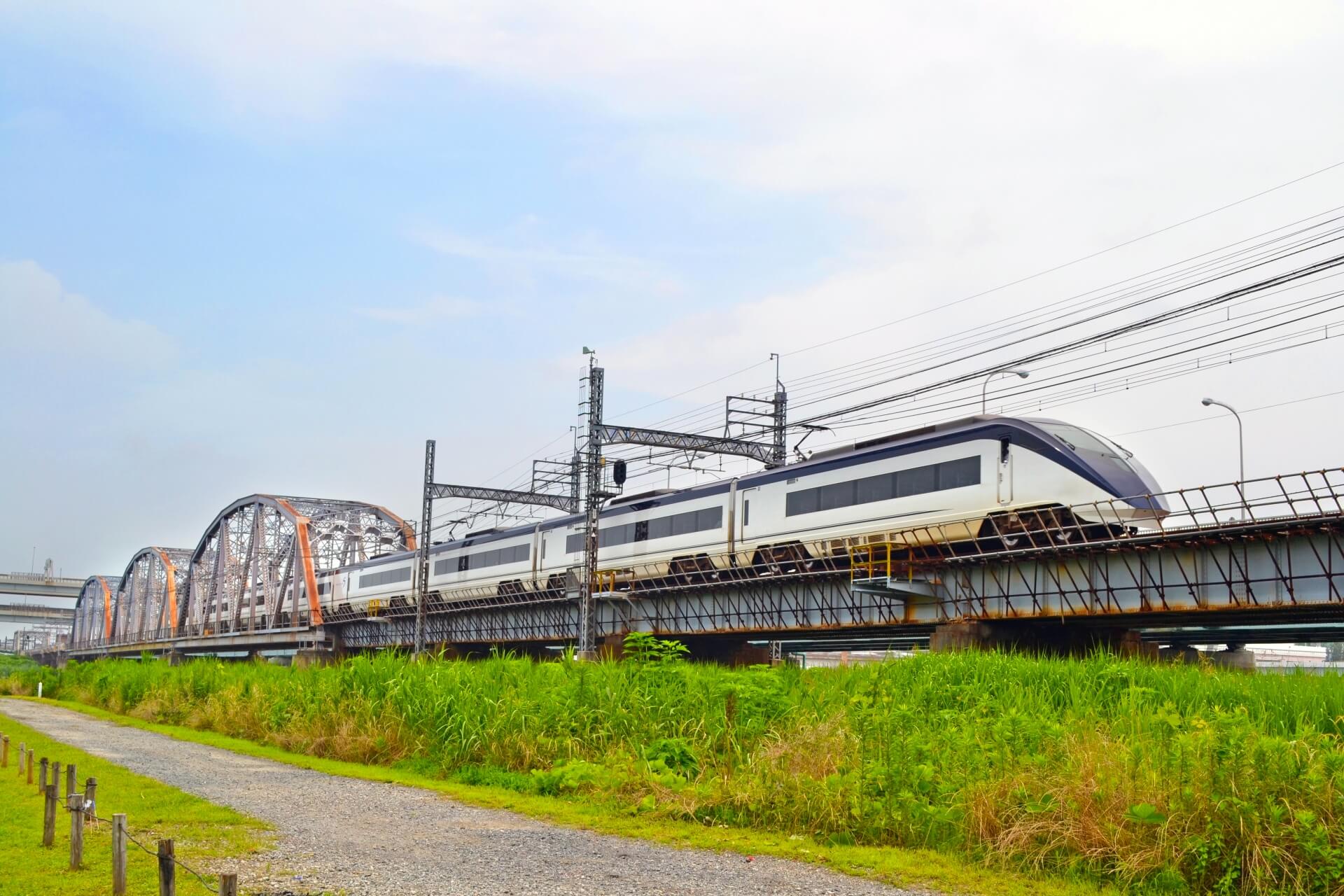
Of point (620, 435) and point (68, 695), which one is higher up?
point (620, 435)

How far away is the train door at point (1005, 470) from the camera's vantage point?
30047 millimetres

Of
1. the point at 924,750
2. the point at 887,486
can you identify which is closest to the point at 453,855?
the point at 924,750

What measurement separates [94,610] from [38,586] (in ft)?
29.8

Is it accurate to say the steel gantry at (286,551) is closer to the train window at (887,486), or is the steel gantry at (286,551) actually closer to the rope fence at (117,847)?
the train window at (887,486)

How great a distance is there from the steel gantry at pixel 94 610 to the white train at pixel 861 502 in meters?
113

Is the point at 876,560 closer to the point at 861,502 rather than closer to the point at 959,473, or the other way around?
the point at 861,502

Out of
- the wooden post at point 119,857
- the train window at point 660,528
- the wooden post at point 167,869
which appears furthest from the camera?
the train window at point 660,528

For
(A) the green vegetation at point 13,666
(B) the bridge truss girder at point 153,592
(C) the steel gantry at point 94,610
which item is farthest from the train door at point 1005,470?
(C) the steel gantry at point 94,610

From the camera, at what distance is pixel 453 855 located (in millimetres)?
11133

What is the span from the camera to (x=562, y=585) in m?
51.5

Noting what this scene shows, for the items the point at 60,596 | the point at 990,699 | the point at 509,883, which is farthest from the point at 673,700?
the point at 60,596

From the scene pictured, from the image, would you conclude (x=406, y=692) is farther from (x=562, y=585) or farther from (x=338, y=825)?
(x=562, y=585)

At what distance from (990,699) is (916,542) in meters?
17.7

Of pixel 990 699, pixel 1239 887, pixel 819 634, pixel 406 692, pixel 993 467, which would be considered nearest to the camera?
pixel 1239 887
